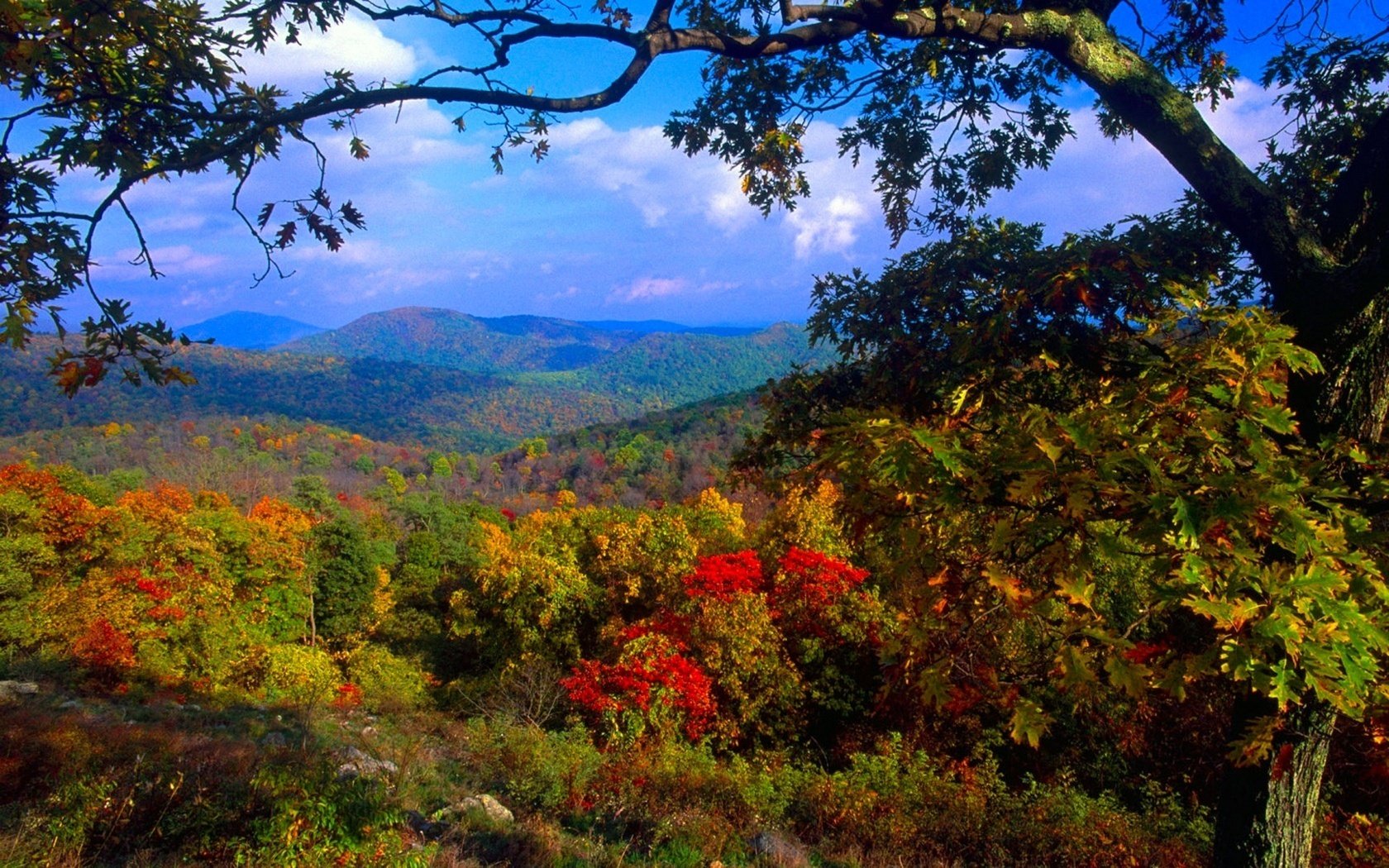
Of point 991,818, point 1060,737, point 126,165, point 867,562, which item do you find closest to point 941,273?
point 126,165

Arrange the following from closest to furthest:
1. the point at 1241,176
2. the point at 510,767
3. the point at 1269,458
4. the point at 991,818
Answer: the point at 1269,458, the point at 1241,176, the point at 991,818, the point at 510,767

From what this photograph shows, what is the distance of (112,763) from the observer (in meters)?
5.79

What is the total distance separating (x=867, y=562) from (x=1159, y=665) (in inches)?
465

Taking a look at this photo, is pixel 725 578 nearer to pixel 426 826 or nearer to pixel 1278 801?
pixel 426 826

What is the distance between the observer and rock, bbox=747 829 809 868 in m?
5.85

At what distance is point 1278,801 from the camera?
2.95m

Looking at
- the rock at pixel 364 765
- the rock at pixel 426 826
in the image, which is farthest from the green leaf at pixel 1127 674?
the rock at pixel 364 765

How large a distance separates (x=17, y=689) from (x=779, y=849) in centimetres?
1292

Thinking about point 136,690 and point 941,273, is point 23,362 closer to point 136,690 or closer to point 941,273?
point 136,690

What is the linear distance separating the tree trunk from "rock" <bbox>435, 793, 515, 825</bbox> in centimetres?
576

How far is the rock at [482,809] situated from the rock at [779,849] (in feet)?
7.81

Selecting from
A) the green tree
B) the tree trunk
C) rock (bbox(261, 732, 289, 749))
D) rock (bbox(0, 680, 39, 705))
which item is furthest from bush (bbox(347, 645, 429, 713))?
the tree trunk

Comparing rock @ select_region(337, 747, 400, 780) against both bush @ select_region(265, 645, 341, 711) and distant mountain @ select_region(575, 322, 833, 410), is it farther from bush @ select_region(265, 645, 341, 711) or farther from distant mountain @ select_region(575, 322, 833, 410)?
distant mountain @ select_region(575, 322, 833, 410)

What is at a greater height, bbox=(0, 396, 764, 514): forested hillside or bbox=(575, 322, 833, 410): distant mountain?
bbox=(575, 322, 833, 410): distant mountain
